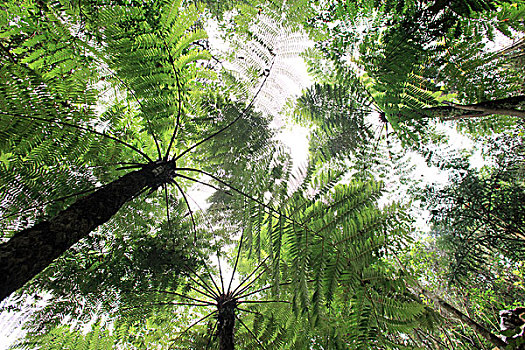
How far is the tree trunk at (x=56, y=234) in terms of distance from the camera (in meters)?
0.76

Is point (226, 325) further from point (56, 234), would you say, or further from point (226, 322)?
point (56, 234)

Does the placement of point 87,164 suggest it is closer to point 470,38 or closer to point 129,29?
point 129,29

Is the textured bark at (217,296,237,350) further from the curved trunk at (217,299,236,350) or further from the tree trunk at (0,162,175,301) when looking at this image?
the tree trunk at (0,162,175,301)

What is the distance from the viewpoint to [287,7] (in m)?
1.62

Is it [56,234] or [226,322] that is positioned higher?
[56,234]

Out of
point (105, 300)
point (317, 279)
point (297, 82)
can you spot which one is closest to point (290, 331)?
point (317, 279)

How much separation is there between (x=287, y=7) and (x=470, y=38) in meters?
1.53

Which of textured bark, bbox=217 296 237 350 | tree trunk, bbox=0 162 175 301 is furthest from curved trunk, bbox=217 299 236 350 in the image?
tree trunk, bbox=0 162 175 301

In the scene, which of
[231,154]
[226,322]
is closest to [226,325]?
[226,322]

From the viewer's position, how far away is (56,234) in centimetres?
96

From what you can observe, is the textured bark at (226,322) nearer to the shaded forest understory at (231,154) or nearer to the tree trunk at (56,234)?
the shaded forest understory at (231,154)

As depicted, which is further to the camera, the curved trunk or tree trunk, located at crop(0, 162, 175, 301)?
the curved trunk

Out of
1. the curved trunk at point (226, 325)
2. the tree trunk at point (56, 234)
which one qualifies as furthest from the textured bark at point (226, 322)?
the tree trunk at point (56, 234)

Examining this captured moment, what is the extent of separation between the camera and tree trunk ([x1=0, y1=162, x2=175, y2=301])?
0.76m
